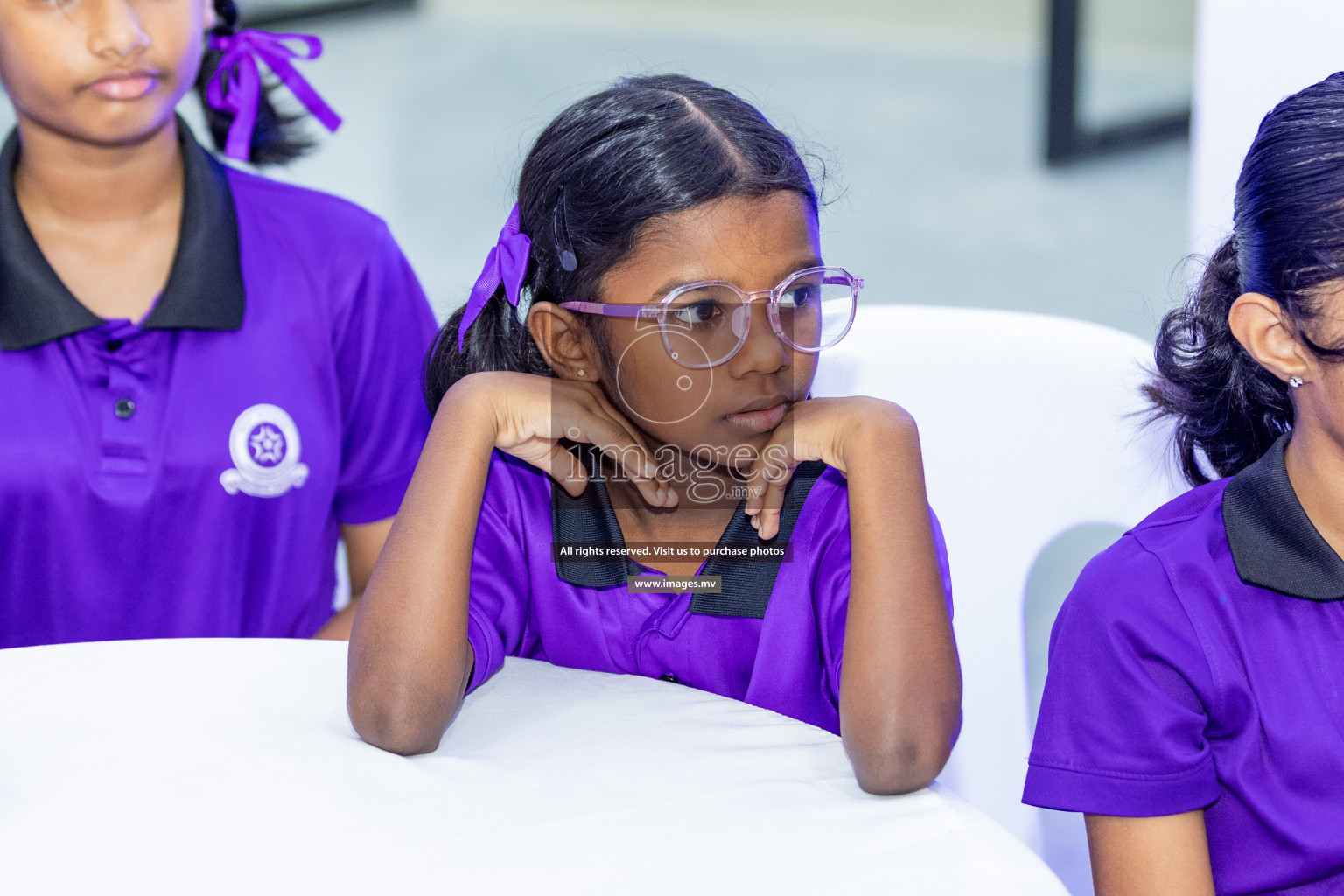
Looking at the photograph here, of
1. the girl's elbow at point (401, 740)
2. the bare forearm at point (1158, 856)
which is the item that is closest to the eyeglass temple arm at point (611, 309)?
the girl's elbow at point (401, 740)

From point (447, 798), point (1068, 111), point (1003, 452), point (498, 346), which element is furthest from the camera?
point (1068, 111)

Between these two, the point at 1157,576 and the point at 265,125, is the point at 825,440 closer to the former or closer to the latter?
the point at 1157,576

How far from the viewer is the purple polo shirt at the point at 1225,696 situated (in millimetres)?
942

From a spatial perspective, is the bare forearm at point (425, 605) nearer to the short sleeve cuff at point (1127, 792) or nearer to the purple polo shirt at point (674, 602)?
the purple polo shirt at point (674, 602)

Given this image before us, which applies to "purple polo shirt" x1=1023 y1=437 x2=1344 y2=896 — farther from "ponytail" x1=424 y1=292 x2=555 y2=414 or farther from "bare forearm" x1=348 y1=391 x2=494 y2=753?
"ponytail" x1=424 y1=292 x2=555 y2=414

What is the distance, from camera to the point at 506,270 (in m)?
1.21

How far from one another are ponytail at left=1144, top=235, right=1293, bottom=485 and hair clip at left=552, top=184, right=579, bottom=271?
1.67ft

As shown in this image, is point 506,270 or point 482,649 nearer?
point 482,649

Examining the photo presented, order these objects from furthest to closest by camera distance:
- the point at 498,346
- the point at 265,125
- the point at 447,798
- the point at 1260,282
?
the point at 265,125, the point at 498,346, the point at 1260,282, the point at 447,798

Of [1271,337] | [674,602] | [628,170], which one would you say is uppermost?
[628,170]

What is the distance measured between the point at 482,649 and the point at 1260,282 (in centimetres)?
64

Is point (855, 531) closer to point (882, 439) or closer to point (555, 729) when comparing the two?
point (882, 439)

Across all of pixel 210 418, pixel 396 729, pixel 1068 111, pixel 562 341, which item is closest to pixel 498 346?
pixel 562 341

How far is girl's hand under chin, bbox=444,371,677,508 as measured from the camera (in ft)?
3.66
